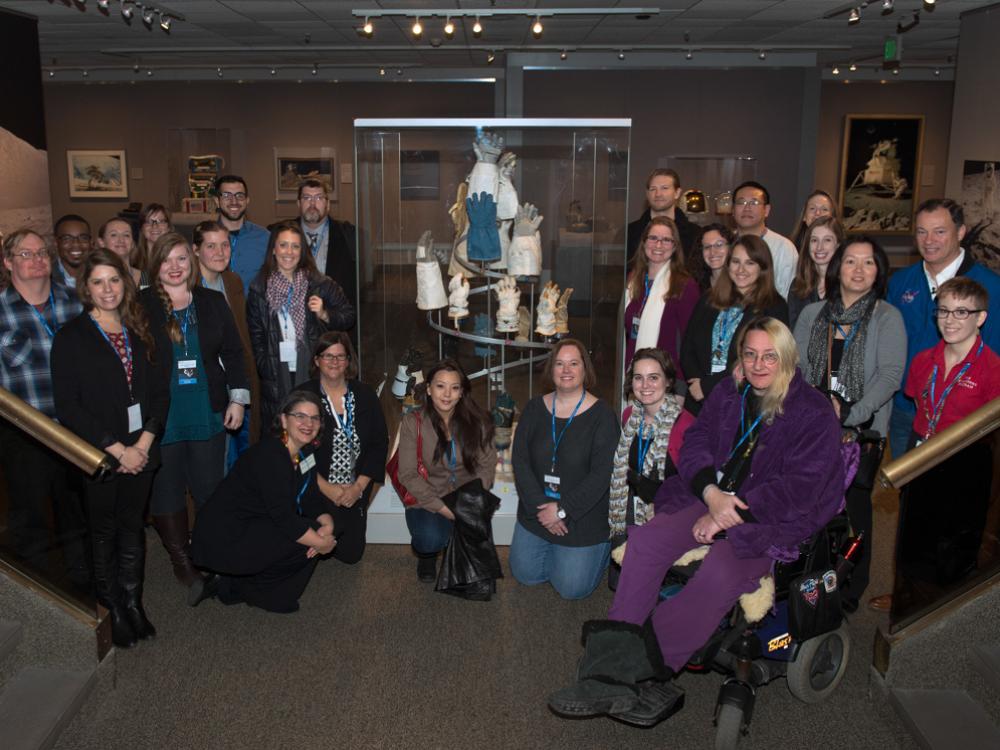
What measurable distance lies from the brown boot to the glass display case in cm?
146

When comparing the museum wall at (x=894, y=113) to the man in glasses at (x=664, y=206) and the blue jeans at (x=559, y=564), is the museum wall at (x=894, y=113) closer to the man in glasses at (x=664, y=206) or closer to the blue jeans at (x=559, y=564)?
the man in glasses at (x=664, y=206)

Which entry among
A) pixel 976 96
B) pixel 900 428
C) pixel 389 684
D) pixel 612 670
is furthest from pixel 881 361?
pixel 976 96

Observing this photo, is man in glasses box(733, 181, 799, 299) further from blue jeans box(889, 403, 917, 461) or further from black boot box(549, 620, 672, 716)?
black boot box(549, 620, 672, 716)

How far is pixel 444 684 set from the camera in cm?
341

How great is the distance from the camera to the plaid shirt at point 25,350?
365 centimetres

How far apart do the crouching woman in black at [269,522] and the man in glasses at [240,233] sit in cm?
144

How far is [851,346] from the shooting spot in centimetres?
385

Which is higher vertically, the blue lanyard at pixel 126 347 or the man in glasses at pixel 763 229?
the man in glasses at pixel 763 229

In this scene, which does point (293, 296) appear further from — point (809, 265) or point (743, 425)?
point (809, 265)

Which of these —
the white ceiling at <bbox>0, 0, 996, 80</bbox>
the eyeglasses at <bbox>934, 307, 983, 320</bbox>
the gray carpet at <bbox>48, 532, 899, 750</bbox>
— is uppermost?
the white ceiling at <bbox>0, 0, 996, 80</bbox>

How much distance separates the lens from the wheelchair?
295cm

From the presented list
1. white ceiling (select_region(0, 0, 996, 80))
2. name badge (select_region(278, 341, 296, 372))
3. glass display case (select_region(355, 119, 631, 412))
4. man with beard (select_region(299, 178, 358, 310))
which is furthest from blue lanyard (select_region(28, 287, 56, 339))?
white ceiling (select_region(0, 0, 996, 80))

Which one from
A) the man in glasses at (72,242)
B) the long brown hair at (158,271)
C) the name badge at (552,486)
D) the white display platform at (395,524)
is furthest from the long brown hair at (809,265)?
the man in glasses at (72,242)

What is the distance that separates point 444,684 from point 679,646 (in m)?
0.96
